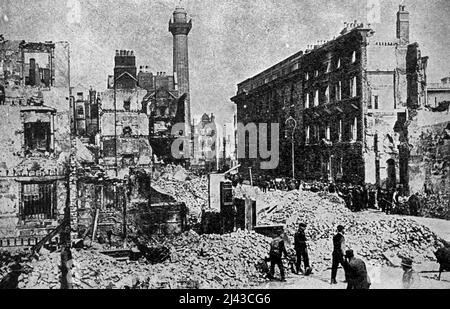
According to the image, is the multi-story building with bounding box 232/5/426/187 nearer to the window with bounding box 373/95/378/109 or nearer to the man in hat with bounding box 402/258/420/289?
the window with bounding box 373/95/378/109

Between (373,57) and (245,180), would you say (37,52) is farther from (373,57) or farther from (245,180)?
(373,57)

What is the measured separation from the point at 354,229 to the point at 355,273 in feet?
4.67

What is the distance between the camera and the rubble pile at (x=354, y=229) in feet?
23.5

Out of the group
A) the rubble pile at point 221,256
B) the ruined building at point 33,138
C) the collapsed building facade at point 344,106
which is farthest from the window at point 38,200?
the collapsed building facade at point 344,106

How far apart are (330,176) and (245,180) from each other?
1.67 m

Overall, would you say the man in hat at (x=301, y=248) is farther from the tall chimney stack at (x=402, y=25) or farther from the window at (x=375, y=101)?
the tall chimney stack at (x=402, y=25)

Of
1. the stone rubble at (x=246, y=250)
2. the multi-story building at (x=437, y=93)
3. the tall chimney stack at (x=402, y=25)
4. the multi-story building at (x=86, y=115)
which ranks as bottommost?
the stone rubble at (x=246, y=250)

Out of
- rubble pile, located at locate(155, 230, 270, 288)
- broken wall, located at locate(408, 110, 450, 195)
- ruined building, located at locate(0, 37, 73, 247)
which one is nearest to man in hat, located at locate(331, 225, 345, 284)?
rubble pile, located at locate(155, 230, 270, 288)

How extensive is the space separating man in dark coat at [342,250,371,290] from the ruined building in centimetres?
478

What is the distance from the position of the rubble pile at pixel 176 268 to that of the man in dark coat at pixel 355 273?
1.38 m

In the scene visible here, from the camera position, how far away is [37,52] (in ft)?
22.3

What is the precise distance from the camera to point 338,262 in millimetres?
6426
